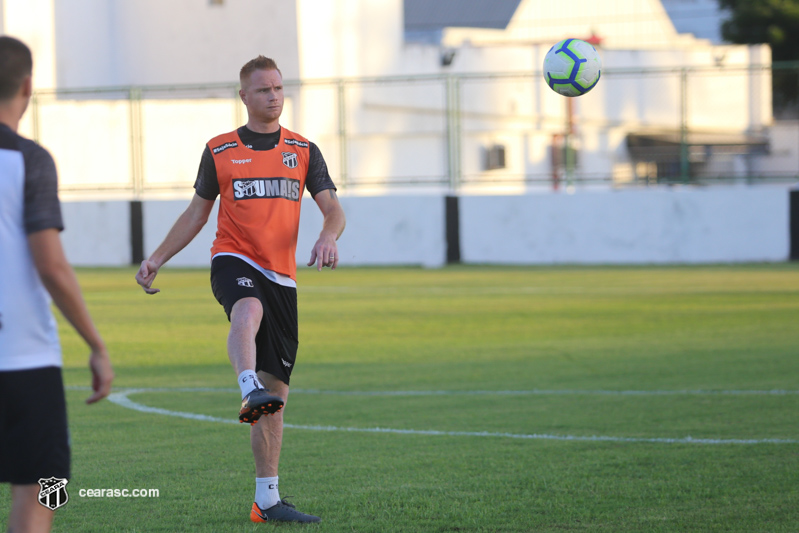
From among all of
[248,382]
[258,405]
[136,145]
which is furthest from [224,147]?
[136,145]

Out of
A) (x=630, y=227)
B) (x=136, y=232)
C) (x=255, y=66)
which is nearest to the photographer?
(x=255, y=66)

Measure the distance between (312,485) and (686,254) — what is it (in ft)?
58.5

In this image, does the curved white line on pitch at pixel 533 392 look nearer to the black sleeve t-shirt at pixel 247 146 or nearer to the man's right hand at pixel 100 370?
the black sleeve t-shirt at pixel 247 146

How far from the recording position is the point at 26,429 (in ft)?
11.1

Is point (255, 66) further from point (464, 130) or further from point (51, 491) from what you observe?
point (464, 130)

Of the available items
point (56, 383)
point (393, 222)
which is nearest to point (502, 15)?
point (393, 222)

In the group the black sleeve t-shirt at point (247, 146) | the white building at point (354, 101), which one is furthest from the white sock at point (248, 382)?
the white building at point (354, 101)

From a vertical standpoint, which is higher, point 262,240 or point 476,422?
point 262,240

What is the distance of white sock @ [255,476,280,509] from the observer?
17.1 ft

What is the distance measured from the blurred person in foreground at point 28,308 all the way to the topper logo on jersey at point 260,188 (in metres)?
2.03

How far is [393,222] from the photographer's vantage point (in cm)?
2370

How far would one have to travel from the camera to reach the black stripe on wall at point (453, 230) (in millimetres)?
23344

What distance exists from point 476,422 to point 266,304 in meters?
2.82

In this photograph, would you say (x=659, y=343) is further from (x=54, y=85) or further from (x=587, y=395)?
(x=54, y=85)
